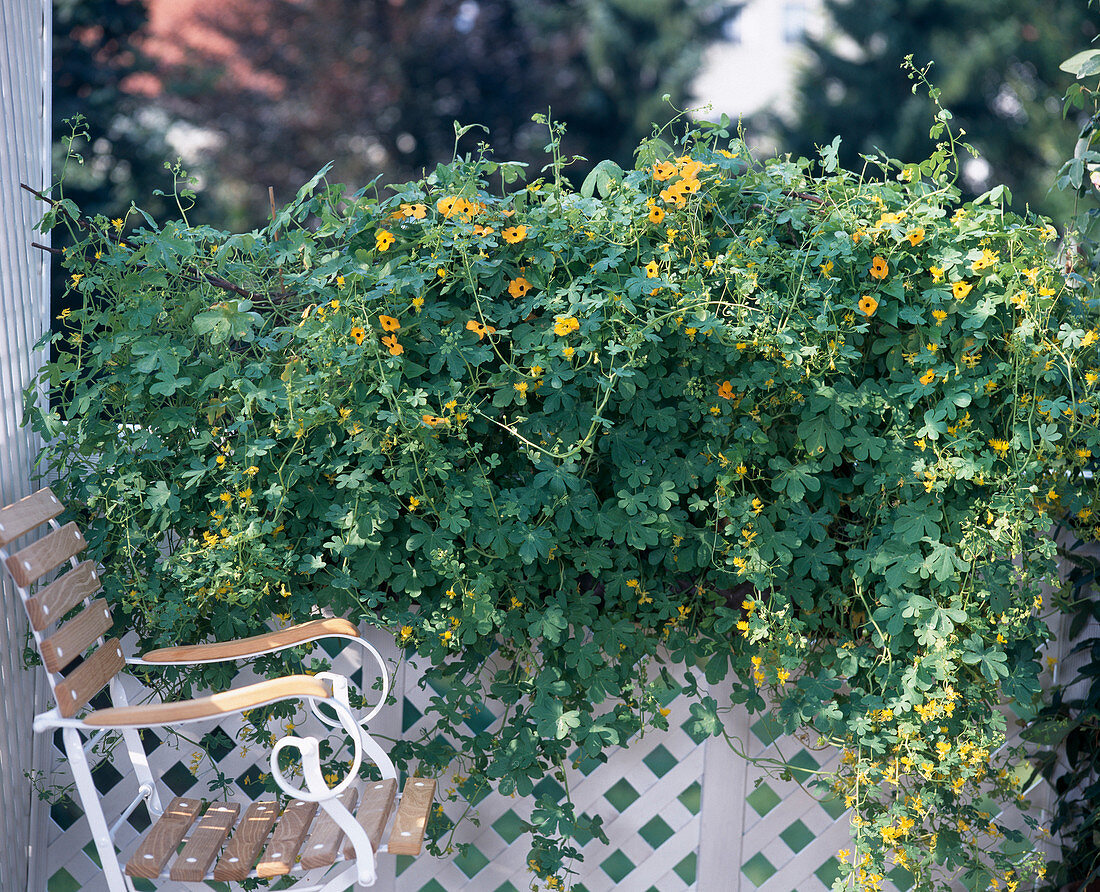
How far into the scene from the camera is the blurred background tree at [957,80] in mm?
11922

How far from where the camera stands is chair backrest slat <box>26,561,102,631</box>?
1.59 meters

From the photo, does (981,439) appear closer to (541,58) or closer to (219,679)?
(219,679)

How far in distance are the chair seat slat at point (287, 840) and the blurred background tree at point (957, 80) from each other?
38.2ft

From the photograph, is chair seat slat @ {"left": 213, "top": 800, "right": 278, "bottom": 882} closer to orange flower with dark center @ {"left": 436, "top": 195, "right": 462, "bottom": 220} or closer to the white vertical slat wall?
the white vertical slat wall

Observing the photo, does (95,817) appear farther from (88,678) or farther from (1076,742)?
(1076,742)

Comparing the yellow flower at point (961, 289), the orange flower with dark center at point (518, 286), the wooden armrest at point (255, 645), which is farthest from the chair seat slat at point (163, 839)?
the yellow flower at point (961, 289)

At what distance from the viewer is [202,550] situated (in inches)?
70.1

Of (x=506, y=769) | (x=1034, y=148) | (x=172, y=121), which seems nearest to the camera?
(x=506, y=769)

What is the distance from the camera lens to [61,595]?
5.56ft

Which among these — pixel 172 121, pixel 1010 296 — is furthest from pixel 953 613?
pixel 172 121

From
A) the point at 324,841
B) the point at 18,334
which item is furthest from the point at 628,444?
the point at 18,334

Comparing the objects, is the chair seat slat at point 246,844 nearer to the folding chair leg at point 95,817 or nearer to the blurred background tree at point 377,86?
the folding chair leg at point 95,817

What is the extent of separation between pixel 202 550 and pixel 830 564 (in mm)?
1239

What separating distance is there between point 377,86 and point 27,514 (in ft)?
34.6
